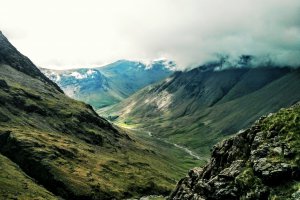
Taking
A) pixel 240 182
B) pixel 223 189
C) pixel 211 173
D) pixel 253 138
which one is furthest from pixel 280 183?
pixel 211 173

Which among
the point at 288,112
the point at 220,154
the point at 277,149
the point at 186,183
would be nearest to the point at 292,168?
the point at 277,149

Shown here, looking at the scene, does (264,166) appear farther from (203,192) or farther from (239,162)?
(203,192)

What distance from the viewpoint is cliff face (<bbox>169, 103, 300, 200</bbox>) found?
70812 millimetres

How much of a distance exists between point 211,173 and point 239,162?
19.9m

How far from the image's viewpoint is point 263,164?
248ft

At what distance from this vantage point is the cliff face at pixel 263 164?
2788 inches

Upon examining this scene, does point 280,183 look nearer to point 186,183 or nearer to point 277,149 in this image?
point 277,149

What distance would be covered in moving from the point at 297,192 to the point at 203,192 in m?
27.5

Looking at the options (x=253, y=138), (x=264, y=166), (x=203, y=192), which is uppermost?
(x=253, y=138)

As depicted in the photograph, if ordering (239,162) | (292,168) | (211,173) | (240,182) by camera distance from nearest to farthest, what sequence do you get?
(292,168) → (240,182) → (239,162) → (211,173)

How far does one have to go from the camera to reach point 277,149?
256 ft

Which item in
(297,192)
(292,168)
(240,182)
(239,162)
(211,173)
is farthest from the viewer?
(211,173)

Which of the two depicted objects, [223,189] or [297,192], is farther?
[223,189]

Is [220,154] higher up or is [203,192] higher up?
[220,154]
